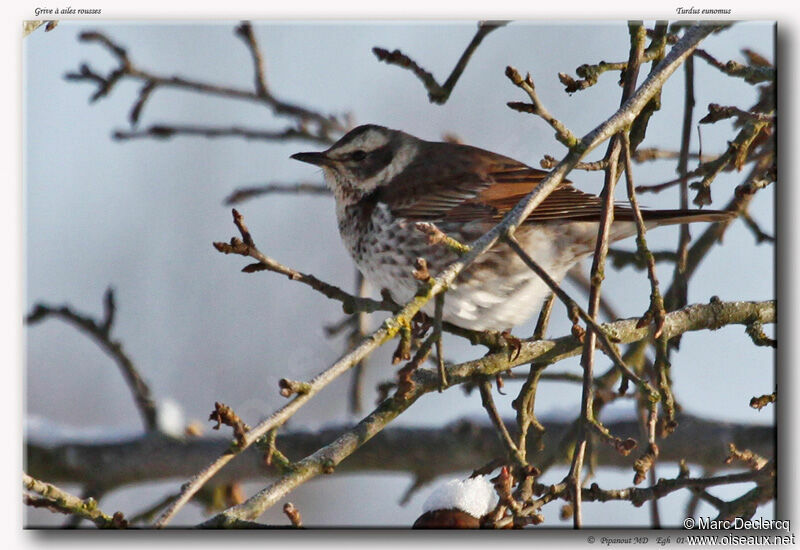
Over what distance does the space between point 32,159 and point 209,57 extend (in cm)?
89

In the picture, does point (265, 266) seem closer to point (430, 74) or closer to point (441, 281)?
point (441, 281)

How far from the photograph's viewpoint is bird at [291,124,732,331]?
2771 mm

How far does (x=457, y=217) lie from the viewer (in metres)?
3.04

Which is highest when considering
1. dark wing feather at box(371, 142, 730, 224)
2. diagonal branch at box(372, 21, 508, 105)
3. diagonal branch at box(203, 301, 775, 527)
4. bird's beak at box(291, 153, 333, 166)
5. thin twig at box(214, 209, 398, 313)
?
diagonal branch at box(372, 21, 508, 105)

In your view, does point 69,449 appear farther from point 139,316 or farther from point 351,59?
point 351,59

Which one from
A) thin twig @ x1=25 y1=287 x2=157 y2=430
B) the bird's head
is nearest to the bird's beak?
the bird's head

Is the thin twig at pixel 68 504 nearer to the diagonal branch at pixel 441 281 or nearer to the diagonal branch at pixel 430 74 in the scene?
the diagonal branch at pixel 441 281

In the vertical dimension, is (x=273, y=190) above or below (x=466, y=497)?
above

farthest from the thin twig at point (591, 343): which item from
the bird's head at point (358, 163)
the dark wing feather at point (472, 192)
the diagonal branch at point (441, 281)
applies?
the bird's head at point (358, 163)

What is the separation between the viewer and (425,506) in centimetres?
232

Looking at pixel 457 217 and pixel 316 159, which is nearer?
pixel 457 217

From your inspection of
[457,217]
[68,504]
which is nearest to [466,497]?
[68,504]

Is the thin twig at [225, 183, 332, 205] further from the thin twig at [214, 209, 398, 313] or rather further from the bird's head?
the thin twig at [214, 209, 398, 313]

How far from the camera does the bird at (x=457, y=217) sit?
2.77 m
